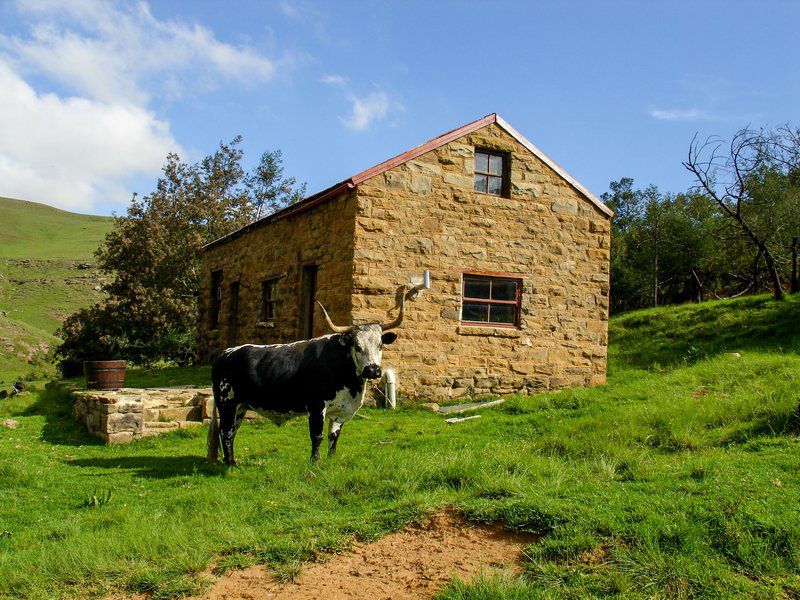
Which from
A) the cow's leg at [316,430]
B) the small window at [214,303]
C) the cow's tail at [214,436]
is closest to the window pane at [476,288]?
the cow's leg at [316,430]

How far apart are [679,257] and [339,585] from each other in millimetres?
23970

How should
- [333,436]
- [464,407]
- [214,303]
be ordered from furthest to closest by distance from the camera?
1. [214,303]
2. [464,407]
3. [333,436]

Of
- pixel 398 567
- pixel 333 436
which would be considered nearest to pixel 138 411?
pixel 333 436

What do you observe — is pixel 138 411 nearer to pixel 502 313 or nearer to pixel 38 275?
pixel 502 313

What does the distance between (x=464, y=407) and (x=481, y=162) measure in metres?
5.45

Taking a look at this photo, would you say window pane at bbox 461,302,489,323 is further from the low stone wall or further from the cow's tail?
the cow's tail

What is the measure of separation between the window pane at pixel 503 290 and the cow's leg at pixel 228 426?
7157 millimetres

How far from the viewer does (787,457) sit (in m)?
6.59

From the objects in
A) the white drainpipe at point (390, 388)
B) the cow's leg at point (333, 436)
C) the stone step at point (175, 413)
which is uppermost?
the white drainpipe at point (390, 388)

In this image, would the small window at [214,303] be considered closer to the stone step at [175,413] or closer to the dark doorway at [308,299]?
the dark doorway at [308,299]

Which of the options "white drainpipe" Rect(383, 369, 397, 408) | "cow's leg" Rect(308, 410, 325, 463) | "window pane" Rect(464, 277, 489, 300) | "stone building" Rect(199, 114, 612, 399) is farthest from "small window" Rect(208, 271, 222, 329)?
"cow's leg" Rect(308, 410, 325, 463)

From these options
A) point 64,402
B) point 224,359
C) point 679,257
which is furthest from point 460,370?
point 679,257

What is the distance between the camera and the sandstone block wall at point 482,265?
1277 centimetres

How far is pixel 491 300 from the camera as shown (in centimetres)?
1377
